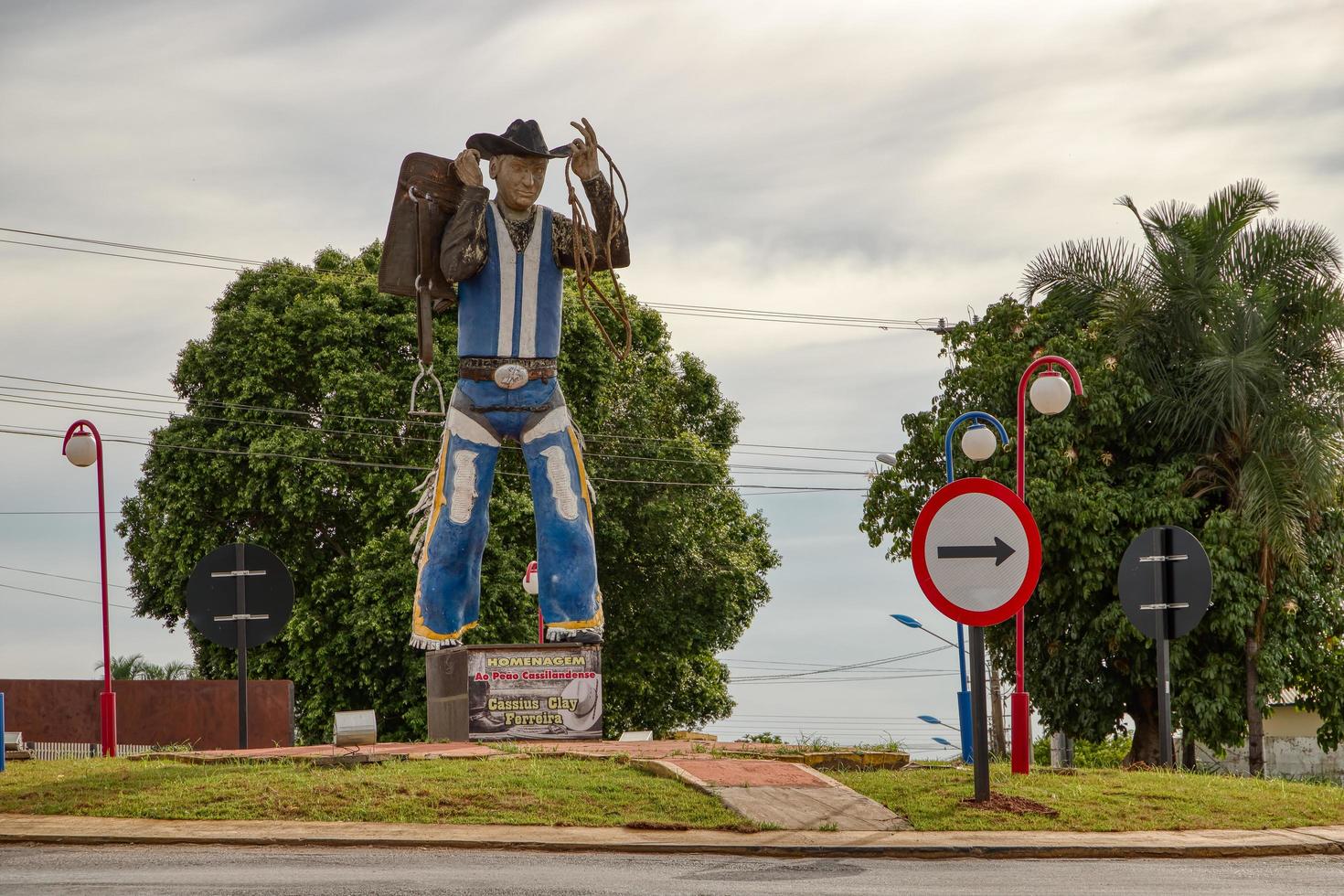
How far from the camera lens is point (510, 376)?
14.0 meters

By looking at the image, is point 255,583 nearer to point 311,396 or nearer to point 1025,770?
point 1025,770

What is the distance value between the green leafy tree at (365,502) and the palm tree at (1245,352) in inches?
401

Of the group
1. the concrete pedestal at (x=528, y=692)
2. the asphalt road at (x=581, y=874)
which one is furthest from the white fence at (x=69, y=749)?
the asphalt road at (x=581, y=874)

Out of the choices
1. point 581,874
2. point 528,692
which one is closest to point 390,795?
point 581,874

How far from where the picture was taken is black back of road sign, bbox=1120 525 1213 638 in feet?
49.1

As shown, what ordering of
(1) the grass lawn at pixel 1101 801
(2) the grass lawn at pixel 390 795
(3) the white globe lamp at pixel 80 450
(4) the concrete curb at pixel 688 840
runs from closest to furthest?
(4) the concrete curb at pixel 688 840 < (2) the grass lawn at pixel 390 795 < (1) the grass lawn at pixel 1101 801 < (3) the white globe lamp at pixel 80 450

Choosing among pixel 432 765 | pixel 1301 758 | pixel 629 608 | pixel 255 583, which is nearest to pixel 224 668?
pixel 629 608

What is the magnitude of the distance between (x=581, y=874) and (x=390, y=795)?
7.87ft

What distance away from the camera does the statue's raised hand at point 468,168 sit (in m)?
14.2

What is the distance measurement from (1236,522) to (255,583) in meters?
15.1

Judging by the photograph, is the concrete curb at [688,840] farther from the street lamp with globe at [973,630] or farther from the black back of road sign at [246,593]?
the black back of road sign at [246,593]

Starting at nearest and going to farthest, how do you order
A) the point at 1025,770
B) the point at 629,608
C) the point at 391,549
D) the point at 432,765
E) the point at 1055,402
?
the point at 432,765, the point at 1025,770, the point at 1055,402, the point at 391,549, the point at 629,608

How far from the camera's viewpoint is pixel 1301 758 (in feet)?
120

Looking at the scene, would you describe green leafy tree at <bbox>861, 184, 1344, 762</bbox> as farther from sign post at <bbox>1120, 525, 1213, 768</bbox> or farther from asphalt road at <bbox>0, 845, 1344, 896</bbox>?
asphalt road at <bbox>0, 845, 1344, 896</bbox>
